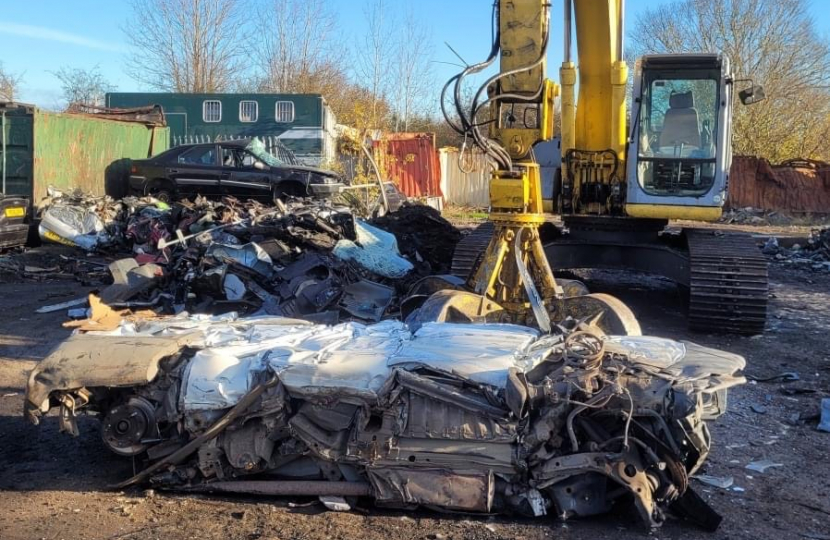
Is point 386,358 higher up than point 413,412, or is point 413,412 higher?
point 386,358

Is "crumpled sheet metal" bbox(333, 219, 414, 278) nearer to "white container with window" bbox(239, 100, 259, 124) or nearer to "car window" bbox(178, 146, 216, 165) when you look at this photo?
"car window" bbox(178, 146, 216, 165)

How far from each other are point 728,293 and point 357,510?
18.0 ft

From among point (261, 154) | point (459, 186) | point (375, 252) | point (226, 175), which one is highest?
point (459, 186)

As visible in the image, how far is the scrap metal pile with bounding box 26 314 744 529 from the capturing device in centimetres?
386

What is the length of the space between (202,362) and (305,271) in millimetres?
5035

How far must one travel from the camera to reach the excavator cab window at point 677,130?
→ 8.71 m

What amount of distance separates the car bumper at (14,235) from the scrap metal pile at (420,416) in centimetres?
927

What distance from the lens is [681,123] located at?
8.83 metres

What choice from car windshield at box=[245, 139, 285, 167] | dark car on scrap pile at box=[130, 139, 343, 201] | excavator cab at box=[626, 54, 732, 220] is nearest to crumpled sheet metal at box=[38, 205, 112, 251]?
dark car on scrap pile at box=[130, 139, 343, 201]

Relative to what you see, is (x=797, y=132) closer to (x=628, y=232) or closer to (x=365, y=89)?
(x=365, y=89)

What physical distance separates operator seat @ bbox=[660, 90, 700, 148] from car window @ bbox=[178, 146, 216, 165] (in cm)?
1042

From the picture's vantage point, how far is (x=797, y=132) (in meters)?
31.6

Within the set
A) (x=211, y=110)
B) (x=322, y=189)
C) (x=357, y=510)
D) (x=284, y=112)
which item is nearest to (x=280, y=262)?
(x=357, y=510)

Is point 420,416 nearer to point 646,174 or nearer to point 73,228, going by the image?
point 646,174
